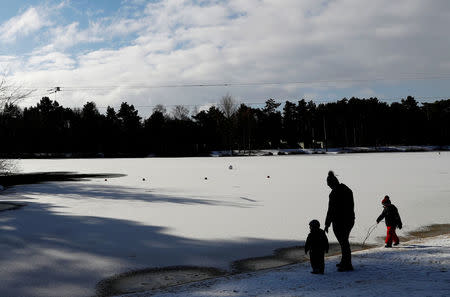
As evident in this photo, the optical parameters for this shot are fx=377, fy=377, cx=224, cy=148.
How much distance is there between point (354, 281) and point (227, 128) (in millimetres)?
93705

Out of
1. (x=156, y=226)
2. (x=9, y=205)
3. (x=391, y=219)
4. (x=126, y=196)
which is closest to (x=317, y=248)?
(x=391, y=219)

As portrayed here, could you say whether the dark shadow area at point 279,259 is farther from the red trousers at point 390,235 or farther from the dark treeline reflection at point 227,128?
the dark treeline reflection at point 227,128

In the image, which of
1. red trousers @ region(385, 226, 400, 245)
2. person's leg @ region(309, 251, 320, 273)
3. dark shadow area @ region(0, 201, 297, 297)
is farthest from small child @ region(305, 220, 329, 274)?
red trousers @ region(385, 226, 400, 245)

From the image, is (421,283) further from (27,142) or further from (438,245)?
(27,142)

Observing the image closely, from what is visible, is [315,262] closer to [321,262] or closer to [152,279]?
[321,262]

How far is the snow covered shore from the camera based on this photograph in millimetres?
5109

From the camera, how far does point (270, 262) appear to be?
739 centimetres

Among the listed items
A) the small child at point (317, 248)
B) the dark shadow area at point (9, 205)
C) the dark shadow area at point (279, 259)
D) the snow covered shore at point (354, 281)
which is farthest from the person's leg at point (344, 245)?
the dark shadow area at point (9, 205)

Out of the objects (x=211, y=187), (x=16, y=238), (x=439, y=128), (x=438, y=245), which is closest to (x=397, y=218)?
(x=438, y=245)

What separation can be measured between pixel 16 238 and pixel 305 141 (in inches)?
4197

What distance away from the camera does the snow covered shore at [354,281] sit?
511cm

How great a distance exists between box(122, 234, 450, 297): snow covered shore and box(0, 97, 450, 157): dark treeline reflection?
8678cm

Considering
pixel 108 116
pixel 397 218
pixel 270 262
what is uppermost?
pixel 108 116

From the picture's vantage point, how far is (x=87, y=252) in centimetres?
814
